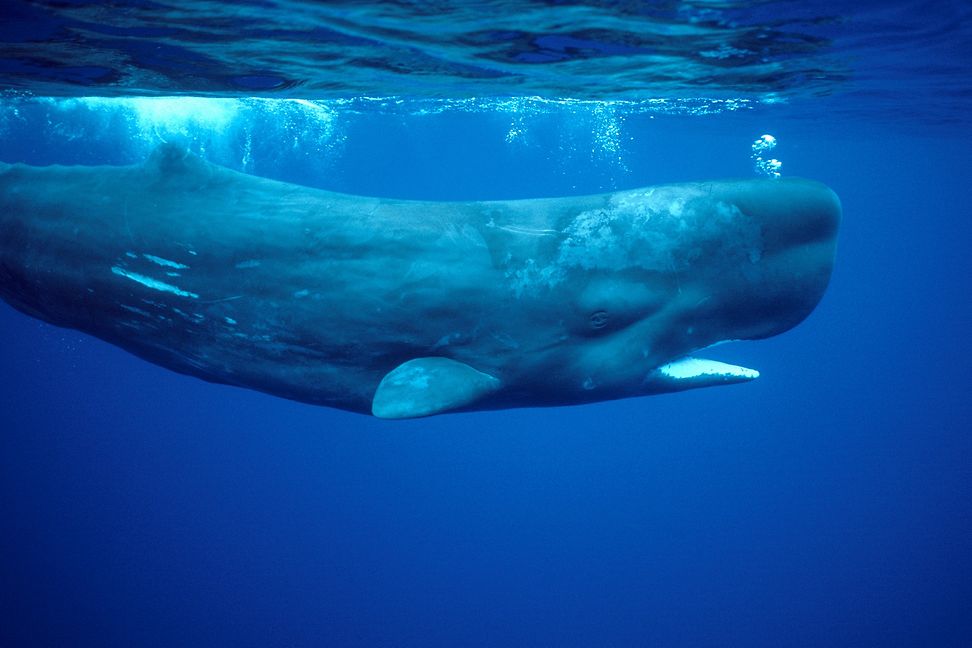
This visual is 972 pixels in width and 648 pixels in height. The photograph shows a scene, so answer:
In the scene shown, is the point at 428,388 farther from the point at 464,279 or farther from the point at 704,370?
the point at 704,370

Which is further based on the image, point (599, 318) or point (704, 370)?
point (704, 370)

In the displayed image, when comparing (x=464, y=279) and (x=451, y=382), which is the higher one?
(x=464, y=279)

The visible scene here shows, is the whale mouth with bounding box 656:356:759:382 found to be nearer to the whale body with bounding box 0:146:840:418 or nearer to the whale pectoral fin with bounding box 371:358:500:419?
the whale body with bounding box 0:146:840:418

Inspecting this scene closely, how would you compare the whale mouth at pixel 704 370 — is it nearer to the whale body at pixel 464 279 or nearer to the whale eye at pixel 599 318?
the whale body at pixel 464 279

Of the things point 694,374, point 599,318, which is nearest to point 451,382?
point 599,318

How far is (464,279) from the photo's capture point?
5020 mm

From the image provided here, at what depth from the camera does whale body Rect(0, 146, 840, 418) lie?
4.97 meters

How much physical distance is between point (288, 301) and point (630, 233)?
8.65 feet

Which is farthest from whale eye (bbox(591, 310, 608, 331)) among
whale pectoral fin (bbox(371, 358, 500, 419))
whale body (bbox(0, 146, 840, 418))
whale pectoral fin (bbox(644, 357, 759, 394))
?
whale pectoral fin (bbox(371, 358, 500, 419))

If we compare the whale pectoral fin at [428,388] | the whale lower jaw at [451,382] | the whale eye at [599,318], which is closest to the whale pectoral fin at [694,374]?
the whale lower jaw at [451,382]

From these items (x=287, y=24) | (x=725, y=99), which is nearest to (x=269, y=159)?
(x=725, y=99)

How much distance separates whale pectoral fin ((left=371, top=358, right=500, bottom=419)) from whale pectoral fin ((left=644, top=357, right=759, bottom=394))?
4.33 feet

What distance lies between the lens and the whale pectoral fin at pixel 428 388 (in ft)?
14.7

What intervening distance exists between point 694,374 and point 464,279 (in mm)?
1963
